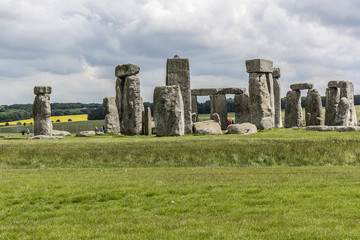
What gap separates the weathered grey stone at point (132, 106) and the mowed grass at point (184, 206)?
15.2 m

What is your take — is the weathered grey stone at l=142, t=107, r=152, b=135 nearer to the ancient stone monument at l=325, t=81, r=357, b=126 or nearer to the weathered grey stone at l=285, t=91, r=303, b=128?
the ancient stone monument at l=325, t=81, r=357, b=126

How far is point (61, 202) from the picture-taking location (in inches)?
365

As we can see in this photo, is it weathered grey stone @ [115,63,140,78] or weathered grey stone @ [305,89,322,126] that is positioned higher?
weathered grey stone @ [115,63,140,78]

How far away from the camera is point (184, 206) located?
8375 mm

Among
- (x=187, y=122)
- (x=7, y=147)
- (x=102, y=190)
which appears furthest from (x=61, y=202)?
(x=187, y=122)

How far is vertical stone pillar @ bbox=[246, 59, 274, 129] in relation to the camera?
2795cm

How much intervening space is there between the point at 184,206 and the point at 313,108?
95.2ft

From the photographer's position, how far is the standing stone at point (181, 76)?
26125 mm

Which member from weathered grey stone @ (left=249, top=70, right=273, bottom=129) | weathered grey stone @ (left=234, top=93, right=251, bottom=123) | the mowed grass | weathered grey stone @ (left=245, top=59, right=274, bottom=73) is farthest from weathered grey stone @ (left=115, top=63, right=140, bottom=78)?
the mowed grass

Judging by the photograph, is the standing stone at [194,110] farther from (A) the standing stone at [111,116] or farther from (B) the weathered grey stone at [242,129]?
(B) the weathered grey stone at [242,129]

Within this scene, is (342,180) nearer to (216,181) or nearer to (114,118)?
(216,181)

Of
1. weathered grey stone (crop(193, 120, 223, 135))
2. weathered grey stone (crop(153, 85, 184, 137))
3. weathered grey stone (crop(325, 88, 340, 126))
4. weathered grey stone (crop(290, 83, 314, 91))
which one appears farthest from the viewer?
weathered grey stone (crop(290, 83, 314, 91))

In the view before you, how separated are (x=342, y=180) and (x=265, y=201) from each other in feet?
11.2

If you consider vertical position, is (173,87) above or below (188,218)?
above
